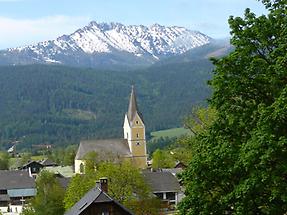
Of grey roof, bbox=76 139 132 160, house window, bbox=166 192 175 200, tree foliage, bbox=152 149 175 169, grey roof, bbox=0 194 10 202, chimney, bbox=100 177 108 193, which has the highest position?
grey roof, bbox=76 139 132 160

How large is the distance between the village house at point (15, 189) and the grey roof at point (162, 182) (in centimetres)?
1919

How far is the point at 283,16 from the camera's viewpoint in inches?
730

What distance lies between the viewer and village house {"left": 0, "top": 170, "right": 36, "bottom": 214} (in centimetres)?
9019

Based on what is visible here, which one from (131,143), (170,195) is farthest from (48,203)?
(131,143)

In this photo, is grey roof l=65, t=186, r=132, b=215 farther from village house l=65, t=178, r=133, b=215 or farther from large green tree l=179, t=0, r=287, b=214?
large green tree l=179, t=0, r=287, b=214

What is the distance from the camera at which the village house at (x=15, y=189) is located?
3551 inches

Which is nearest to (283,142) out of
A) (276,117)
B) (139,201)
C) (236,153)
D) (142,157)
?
(276,117)

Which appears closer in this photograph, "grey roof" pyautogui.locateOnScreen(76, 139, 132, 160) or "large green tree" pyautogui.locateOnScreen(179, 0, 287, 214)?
"large green tree" pyautogui.locateOnScreen(179, 0, 287, 214)

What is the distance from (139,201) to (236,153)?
114 feet

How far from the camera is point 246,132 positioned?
61.4 feet

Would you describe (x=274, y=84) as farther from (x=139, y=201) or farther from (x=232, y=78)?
(x=139, y=201)

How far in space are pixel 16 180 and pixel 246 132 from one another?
80651mm

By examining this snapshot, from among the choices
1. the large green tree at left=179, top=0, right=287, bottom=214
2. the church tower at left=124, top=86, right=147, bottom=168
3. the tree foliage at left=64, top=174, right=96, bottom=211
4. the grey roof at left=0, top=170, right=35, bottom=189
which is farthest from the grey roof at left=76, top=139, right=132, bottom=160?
the large green tree at left=179, top=0, right=287, bottom=214

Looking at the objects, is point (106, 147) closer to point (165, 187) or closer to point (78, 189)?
point (165, 187)
